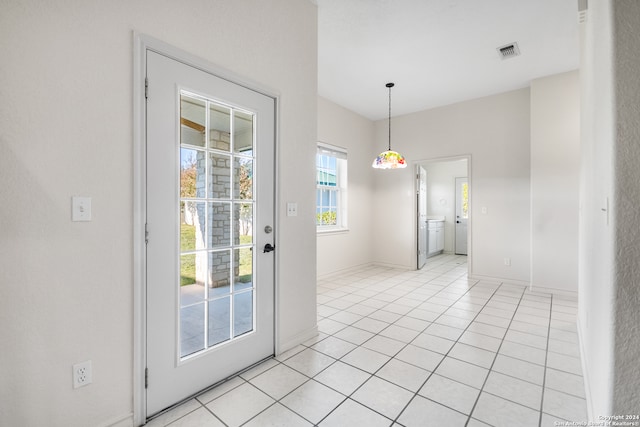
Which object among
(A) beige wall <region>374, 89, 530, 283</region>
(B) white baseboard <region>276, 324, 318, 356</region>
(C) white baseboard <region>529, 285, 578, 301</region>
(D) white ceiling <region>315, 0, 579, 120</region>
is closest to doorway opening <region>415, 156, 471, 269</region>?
(A) beige wall <region>374, 89, 530, 283</region>

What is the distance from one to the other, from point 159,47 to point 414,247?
501 centimetres

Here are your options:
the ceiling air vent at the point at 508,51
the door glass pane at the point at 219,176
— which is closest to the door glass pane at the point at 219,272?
the door glass pane at the point at 219,176

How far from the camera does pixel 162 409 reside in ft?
5.57

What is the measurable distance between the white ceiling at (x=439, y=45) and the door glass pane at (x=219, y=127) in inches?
60.7

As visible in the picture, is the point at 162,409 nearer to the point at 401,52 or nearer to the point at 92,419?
the point at 92,419

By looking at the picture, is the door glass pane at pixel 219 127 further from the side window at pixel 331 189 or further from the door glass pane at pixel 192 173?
the side window at pixel 331 189

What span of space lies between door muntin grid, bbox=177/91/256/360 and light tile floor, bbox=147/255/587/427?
45 cm

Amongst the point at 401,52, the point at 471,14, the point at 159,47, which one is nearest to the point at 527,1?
the point at 471,14

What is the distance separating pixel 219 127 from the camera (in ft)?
6.56

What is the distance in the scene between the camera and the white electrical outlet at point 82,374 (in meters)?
1.41

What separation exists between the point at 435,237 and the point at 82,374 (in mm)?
7009

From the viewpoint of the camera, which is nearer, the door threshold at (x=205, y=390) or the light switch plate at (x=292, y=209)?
the door threshold at (x=205, y=390)

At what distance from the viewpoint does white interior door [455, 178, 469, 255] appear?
7.57m

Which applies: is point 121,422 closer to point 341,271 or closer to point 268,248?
point 268,248
